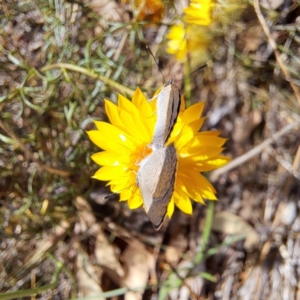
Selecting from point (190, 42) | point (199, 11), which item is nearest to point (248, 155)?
point (190, 42)

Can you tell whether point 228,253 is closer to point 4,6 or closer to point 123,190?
point 123,190

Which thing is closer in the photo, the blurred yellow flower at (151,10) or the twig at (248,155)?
the blurred yellow flower at (151,10)

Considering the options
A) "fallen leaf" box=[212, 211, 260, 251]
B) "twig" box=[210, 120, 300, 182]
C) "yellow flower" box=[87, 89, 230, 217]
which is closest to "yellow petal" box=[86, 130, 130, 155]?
"yellow flower" box=[87, 89, 230, 217]

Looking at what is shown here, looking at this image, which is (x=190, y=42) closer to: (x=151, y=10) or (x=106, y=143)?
(x=151, y=10)

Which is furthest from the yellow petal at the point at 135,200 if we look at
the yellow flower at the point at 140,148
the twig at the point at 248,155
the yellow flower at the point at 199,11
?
the twig at the point at 248,155

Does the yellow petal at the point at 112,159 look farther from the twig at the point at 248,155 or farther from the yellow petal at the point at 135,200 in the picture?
the twig at the point at 248,155

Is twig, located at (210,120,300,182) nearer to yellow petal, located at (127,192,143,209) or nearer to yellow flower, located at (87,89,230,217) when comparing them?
yellow flower, located at (87,89,230,217)
